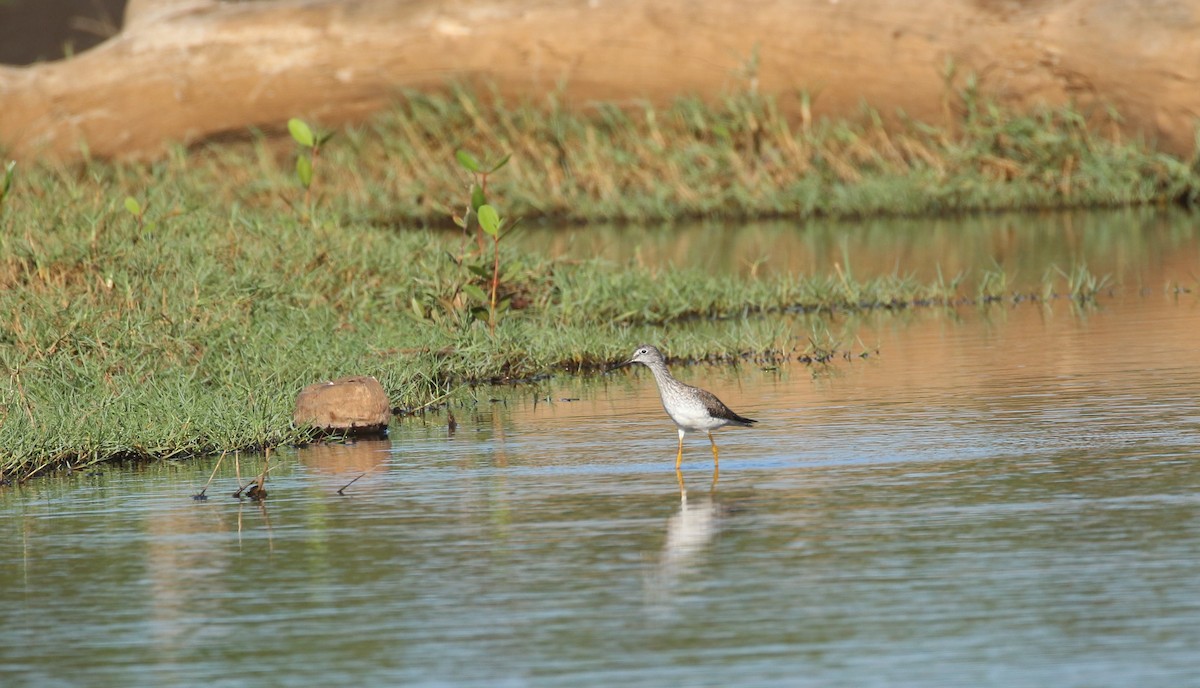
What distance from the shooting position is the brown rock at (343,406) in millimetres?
9922

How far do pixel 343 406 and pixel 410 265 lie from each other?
13.5 feet

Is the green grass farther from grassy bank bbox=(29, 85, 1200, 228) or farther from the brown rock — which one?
the brown rock

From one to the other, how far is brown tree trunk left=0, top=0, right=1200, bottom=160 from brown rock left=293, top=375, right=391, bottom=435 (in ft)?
37.5

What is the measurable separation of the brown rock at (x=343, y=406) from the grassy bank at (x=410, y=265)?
0.15 m

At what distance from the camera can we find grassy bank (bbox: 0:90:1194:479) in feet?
35.2

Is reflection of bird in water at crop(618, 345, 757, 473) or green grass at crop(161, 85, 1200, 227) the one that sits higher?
green grass at crop(161, 85, 1200, 227)

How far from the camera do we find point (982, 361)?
11.8 meters

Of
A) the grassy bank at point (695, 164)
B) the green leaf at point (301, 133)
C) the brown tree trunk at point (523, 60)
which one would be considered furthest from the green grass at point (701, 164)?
the green leaf at point (301, 133)

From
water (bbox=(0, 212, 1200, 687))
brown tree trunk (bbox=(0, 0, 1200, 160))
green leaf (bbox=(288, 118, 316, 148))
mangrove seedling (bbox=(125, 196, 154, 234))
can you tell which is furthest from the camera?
brown tree trunk (bbox=(0, 0, 1200, 160))

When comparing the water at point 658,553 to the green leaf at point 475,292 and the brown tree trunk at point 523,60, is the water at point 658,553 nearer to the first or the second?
the green leaf at point 475,292

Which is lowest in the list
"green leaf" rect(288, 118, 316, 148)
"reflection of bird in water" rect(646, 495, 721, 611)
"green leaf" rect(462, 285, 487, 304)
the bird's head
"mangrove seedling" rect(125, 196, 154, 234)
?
"reflection of bird in water" rect(646, 495, 721, 611)

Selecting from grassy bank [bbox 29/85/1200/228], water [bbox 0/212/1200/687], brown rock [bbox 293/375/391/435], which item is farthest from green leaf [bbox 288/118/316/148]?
brown rock [bbox 293/375/391/435]

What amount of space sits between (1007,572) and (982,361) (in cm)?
547

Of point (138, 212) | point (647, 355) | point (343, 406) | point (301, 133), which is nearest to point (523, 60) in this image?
point (301, 133)
